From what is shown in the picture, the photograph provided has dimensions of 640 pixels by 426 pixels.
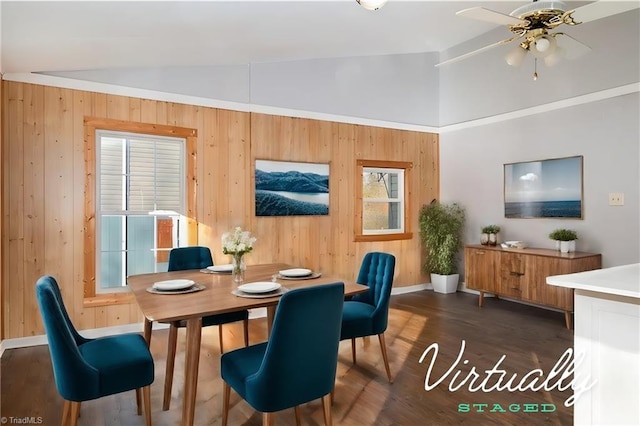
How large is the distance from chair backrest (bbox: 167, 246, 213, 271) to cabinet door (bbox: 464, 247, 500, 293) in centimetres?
352

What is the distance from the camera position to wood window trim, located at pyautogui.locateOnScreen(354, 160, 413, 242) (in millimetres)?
5793

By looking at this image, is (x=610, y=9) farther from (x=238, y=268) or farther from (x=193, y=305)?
(x=193, y=305)

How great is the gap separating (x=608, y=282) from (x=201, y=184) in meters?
3.86

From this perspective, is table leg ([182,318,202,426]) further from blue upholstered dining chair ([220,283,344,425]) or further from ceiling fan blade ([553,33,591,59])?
ceiling fan blade ([553,33,591,59])

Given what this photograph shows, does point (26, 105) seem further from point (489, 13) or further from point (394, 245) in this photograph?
point (394, 245)

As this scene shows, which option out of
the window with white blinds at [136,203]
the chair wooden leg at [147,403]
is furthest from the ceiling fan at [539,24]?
the window with white blinds at [136,203]

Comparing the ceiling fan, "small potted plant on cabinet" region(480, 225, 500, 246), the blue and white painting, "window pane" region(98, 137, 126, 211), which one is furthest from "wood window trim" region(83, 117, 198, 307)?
"small potted plant on cabinet" region(480, 225, 500, 246)

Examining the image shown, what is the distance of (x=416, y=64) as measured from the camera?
20.7 ft

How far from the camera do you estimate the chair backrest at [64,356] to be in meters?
1.86

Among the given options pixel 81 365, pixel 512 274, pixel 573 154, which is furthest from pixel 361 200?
pixel 81 365

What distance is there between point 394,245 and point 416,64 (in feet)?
9.27

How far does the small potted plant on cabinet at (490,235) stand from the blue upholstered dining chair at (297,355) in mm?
4202

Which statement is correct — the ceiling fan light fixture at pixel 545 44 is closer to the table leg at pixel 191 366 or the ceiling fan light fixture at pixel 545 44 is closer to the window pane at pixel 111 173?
the table leg at pixel 191 366

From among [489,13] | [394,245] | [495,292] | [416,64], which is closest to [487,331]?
[495,292]
